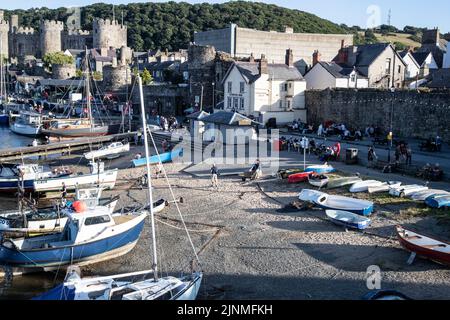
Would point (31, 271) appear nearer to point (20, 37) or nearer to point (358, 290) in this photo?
point (358, 290)

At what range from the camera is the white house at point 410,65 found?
4834cm

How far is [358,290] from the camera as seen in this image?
1230 cm

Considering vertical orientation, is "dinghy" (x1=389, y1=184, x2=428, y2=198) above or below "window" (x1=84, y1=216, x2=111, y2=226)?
above

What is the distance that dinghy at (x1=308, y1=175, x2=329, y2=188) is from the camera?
2170 cm

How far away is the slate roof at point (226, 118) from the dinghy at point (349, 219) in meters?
15.2

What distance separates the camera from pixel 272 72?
4012cm

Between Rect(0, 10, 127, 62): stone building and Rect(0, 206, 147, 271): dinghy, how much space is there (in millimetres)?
84782

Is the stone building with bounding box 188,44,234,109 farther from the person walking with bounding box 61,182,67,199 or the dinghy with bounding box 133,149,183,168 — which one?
the person walking with bounding box 61,182,67,199

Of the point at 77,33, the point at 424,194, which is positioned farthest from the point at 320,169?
the point at 77,33

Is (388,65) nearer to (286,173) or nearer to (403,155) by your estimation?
(403,155)

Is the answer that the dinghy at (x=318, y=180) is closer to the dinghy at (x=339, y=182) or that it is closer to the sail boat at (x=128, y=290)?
the dinghy at (x=339, y=182)

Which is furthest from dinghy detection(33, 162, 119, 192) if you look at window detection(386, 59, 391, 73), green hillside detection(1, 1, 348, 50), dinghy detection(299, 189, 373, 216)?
green hillside detection(1, 1, 348, 50)

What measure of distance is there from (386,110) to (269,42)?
3293 cm
